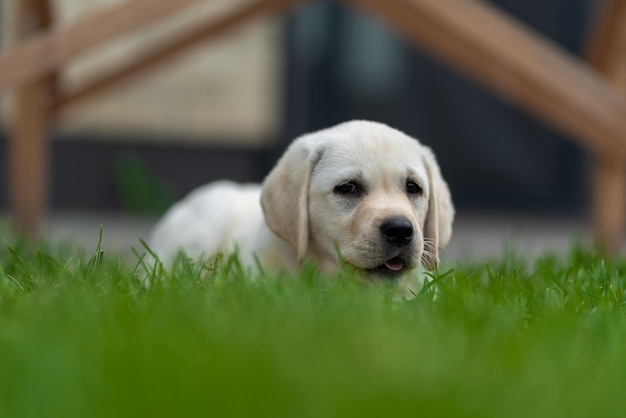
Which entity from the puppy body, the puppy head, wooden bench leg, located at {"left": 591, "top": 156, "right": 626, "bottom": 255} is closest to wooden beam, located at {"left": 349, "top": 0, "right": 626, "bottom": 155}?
wooden bench leg, located at {"left": 591, "top": 156, "right": 626, "bottom": 255}

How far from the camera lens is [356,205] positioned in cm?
327

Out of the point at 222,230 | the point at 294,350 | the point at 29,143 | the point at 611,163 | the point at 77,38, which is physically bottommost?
the point at 222,230

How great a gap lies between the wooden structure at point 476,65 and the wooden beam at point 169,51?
0.35 metres

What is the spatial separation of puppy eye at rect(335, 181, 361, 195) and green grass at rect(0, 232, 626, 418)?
484 mm

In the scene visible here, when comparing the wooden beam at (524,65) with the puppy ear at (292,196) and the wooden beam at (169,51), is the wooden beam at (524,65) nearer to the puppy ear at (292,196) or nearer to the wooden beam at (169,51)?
the wooden beam at (169,51)

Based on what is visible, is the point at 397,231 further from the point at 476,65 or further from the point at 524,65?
the point at 476,65

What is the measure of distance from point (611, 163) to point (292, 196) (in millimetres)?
2537

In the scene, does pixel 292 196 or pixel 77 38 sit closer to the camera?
pixel 292 196

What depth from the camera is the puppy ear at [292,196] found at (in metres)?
3.32

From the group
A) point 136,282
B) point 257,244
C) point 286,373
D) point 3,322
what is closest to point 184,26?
point 257,244

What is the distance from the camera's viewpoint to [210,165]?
9.12 meters

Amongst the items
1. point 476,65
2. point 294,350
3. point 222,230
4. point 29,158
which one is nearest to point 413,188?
point 222,230

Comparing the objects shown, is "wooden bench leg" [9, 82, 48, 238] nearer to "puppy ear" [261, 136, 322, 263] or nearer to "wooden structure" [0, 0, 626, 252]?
"wooden structure" [0, 0, 626, 252]

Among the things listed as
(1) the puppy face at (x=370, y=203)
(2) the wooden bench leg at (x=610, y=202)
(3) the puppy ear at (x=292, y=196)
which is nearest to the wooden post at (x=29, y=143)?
(3) the puppy ear at (x=292, y=196)
